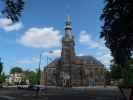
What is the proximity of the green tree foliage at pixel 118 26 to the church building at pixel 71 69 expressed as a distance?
142545 millimetres

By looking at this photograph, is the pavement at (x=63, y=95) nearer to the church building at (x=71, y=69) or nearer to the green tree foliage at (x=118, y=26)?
the green tree foliage at (x=118, y=26)

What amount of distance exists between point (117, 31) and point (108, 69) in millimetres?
160499

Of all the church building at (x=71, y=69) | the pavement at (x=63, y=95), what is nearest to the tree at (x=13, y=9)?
the pavement at (x=63, y=95)

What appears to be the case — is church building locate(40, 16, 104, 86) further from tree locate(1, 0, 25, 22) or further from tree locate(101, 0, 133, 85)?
tree locate(1, 0, 25, 22)

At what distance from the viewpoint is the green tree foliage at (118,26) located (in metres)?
24.8

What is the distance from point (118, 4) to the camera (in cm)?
2492

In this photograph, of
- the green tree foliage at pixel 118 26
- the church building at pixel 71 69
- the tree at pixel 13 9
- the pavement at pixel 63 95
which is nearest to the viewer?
the tree at pixel 13 9

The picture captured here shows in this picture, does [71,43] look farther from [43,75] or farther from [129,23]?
[129,23]

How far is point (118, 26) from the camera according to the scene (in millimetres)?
26188

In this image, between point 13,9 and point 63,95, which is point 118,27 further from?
point 63,95

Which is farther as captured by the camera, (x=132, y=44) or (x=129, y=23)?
(x=132, y=44)

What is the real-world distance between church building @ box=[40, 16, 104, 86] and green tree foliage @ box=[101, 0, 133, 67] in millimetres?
142545

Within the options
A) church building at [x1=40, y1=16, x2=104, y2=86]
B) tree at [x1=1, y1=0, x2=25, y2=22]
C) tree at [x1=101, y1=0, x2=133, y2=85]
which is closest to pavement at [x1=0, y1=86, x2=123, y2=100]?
tree at [x1=101, y1=0, x2=133, y2=85]

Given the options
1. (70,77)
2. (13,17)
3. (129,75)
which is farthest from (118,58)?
(70,77)
